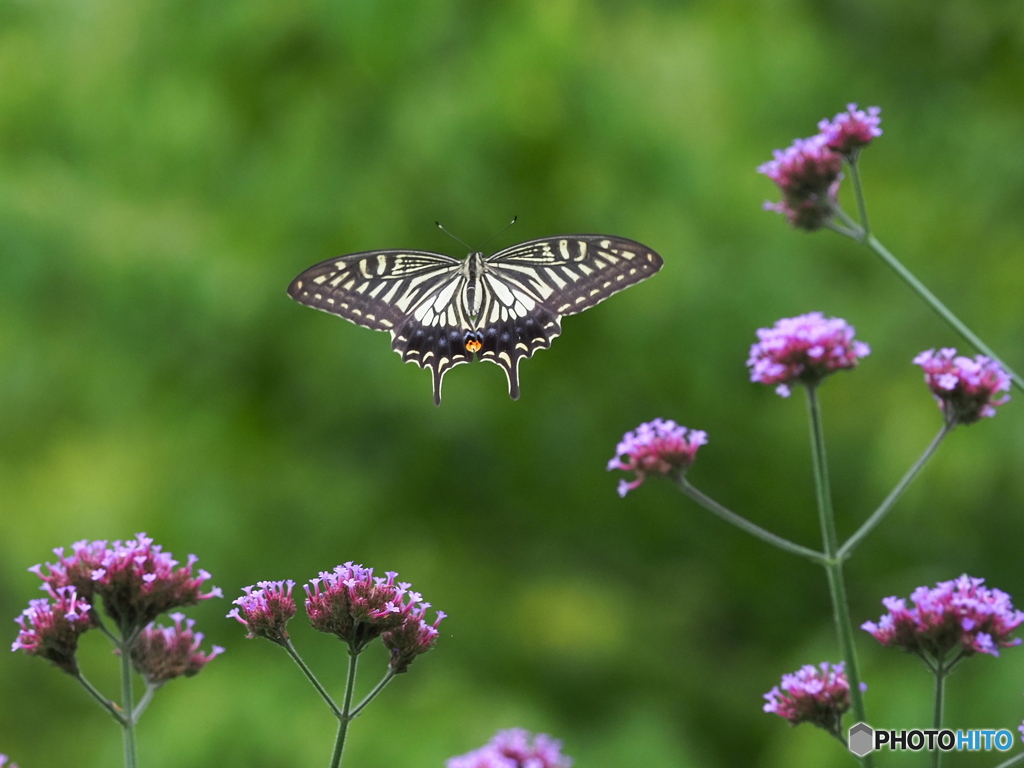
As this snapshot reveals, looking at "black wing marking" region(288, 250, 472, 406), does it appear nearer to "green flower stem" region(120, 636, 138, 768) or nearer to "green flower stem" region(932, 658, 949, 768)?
"green flower stem" region(120, 636, 138, 768)

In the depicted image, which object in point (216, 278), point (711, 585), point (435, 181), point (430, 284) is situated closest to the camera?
point (430, 284)

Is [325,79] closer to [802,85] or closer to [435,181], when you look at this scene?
[435,181]

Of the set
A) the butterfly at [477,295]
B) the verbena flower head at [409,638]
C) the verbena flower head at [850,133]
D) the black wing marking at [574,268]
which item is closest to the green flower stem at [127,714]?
the verbena flower head at [409,638]

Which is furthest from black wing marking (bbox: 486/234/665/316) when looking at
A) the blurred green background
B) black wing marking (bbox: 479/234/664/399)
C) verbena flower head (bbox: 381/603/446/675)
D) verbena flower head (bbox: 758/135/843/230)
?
the blurred green background

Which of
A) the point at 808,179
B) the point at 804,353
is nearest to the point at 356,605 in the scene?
the point at 804,353

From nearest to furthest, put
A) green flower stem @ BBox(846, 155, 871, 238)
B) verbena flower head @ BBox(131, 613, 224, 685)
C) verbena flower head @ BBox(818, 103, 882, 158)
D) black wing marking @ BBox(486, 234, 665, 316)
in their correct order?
1. verbena flower head @ BBox(131, 613, 224, 685)
2. green flower stem @ BBox(846, 155, 871, 238)
3. verbena flower head @ BBox(818, 103, 882, 158)
4. black wing marking @ BBox(486, 234, 665, 316)

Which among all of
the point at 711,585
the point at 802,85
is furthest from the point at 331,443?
the point at 802,85
